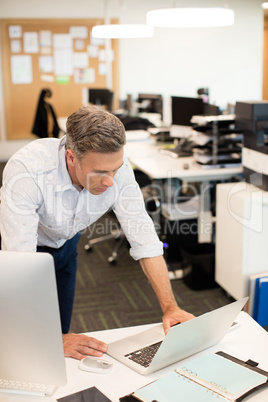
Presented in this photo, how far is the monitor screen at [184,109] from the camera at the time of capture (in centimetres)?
437

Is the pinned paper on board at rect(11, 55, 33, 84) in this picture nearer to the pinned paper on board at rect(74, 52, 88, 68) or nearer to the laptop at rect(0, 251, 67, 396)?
the pinned paper on board at rect(74, 52, 88, 68)

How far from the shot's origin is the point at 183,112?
4527 mm

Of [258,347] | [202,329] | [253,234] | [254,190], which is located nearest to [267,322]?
[253,234]

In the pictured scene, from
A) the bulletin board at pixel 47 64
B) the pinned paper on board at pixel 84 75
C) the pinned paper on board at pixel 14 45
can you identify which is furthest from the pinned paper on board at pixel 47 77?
the pinned paper on board at pixel 14 45

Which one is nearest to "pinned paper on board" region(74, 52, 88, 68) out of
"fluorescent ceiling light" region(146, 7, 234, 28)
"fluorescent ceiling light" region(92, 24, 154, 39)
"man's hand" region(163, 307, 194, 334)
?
"fluorescent ceiling light" region(92, 24, 154, 39)

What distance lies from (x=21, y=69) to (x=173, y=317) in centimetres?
679

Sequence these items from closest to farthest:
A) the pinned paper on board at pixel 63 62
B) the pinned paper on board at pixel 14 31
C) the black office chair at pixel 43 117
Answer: the black office chair at pixel 43 117, the pinned paper on board at pixel 14 31, the pinned paper on board at pixel 63 62

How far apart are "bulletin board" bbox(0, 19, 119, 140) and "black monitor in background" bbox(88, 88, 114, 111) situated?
80 centimetres

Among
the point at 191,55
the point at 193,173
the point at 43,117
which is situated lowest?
the point at 193,173

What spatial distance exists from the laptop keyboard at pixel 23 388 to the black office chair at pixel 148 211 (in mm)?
2309

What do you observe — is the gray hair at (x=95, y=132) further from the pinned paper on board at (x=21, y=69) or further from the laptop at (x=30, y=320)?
the pinned paper on board at (x=21, y=69)

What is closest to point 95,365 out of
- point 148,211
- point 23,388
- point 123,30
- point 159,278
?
point 23,388

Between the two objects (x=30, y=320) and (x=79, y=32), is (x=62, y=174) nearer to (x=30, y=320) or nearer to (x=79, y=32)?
(x=30, y=320)

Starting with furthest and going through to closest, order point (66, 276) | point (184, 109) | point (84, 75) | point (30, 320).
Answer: point (84, 75)
point (184, 109)
point (66, 276)
point (30, 320)
